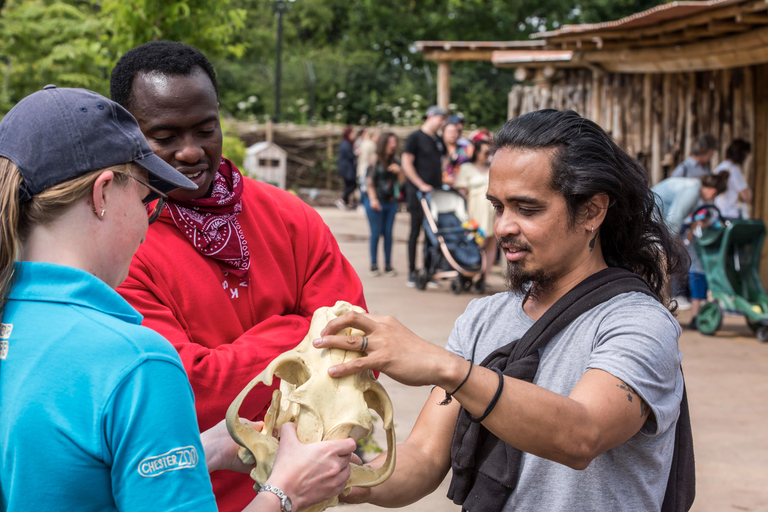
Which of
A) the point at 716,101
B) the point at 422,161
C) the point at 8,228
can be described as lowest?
the point at 422,161

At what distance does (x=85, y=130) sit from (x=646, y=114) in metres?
9.70

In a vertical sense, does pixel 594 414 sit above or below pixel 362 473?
above

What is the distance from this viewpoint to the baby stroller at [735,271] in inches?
301

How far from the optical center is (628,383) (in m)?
1.68

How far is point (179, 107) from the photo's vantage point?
203 centimetres

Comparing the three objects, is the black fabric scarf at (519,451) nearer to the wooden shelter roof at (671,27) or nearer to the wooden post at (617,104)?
the wooden shelter roof at (671,27)

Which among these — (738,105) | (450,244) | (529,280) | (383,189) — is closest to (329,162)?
(383,189)

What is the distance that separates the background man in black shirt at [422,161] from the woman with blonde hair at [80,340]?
8.34 meters

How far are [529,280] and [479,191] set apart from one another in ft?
26.8

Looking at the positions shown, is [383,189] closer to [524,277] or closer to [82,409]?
[524,277]

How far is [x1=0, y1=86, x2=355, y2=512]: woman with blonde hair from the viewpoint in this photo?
1.18 m

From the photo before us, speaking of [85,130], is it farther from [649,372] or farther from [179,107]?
[649,372]

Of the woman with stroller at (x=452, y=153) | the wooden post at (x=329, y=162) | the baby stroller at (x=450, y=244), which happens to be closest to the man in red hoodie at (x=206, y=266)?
the baby stroller at (x=450, y=244)

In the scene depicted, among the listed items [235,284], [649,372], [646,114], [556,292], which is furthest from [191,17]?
[646,114]
